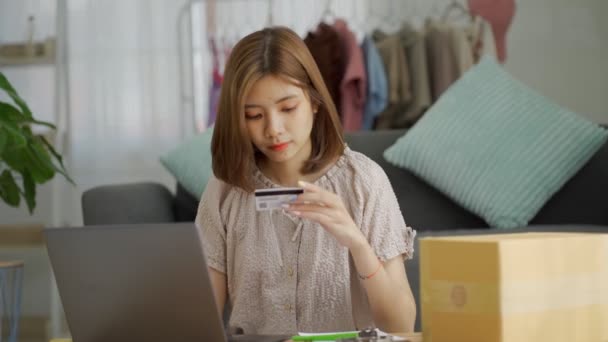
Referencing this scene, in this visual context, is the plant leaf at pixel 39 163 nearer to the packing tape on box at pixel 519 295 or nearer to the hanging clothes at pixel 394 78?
the hanging clothes at pixel 394 78

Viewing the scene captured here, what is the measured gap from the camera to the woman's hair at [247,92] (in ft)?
4.76

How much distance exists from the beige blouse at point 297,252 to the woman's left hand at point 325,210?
0.73 feet

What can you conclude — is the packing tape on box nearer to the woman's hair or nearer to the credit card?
the credit card

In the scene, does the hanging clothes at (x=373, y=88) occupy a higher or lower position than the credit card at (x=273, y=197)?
higher

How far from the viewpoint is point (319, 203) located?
1.20m

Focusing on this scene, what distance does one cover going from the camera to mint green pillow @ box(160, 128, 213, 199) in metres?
2.80

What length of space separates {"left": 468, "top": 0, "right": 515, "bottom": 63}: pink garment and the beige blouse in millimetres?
2734

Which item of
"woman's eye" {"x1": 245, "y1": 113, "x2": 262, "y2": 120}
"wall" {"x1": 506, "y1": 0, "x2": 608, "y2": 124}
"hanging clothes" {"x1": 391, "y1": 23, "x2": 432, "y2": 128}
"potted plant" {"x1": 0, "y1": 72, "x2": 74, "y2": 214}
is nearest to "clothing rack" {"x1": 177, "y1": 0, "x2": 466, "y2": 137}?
"hanging clothes" {"x1": 391, "y1": 23, "x2": 432, "y2": 128}

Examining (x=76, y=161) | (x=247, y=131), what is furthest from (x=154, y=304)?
(x=76, y=161)

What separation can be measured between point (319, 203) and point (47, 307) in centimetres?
354

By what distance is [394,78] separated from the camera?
158 inches

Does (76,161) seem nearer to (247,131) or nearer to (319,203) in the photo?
(247,131)

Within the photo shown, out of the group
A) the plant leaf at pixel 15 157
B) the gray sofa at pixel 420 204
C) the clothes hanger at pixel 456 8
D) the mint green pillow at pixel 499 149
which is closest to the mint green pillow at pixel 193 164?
the gray sofa at pixel 420 204

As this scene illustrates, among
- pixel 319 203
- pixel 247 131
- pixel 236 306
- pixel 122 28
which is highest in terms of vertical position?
pixel 122 28
